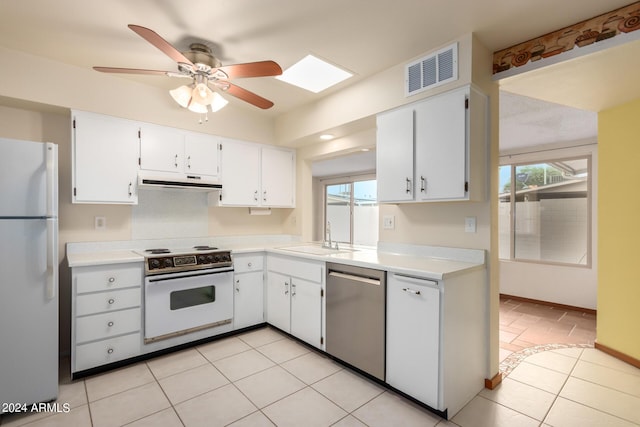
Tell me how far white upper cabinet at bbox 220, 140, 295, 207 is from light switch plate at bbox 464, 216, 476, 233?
7.51 feet

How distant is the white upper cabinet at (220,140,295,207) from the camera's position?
140 inches

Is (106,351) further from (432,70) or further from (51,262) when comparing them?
(432,70)

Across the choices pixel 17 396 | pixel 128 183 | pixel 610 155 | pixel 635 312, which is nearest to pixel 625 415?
pixel 635 312

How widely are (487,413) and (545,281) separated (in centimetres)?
352

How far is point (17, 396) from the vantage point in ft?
6.48

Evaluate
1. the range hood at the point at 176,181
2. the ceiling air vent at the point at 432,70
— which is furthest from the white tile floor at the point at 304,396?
the ceiling air vent at the point at 432,70

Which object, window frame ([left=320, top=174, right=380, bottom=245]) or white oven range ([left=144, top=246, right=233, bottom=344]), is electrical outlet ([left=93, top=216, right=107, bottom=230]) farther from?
window frame ([left=320, top=174, right=380, bottom=245])

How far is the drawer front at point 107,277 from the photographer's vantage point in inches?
94.9

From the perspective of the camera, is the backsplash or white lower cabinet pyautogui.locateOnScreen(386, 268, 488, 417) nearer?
white lower cabinet pyautogui.locateOnScreen(386, 268, 488, 417)

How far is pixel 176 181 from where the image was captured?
3.08 m

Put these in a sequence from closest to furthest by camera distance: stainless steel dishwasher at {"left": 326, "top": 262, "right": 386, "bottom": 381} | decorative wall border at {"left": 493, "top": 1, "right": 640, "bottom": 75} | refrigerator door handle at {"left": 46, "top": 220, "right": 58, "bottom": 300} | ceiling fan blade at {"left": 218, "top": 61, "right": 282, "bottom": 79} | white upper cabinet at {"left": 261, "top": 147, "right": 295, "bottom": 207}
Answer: decorative wall border at {"left": 493, "top": 1, "right": 640, "bottom": 75}
ceiling fan blade at {"left": 218, "top": 61, "right": 282, "bottom": 79}
refrigerator door handle at {"left": 46, "top": 220, "right": 58, "bottom": 300}
stainless steel dishwasher at {"left": 326, "top": 262, "right": 386, "bottom": 381}
white upper cabinet at {"left": 261, "top": 147, "right": 295, "bottom": 207}

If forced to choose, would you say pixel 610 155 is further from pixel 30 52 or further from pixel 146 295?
pixel 30 52

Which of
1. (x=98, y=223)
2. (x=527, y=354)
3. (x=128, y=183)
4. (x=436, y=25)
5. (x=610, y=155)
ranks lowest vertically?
(x=527, y=354)

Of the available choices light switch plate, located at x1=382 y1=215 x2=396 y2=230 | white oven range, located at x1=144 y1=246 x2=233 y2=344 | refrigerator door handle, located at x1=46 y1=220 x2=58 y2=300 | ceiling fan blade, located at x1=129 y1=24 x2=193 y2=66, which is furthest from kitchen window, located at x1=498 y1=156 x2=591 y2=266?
refrigerator door handle, located at x1=46 y1=220 x2=58 y2=300
